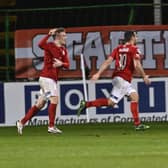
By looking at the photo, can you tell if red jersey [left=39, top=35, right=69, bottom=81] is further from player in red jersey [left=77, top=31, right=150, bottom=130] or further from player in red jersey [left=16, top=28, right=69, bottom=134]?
player in red jersey [left=77, top=31, right=150, bottom=130]

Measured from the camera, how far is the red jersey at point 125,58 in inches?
682

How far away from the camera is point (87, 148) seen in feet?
45.2

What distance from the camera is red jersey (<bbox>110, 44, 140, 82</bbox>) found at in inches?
682

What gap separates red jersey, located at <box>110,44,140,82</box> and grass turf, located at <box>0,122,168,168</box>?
1.14 metres

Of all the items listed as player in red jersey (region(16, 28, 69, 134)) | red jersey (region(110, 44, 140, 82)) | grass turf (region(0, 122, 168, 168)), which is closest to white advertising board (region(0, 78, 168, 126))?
grass turf (region(0, 122, 168, 168))

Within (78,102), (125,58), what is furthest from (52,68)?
(78,102)

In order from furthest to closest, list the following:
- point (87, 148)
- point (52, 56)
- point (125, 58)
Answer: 1. point (125, 58)
2. point (52, 56)
3. point (87, 148)

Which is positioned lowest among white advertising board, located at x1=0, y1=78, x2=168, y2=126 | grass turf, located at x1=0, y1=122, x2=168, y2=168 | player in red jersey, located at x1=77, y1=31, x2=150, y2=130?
grass turf, located at x1=0, y1=122, x2=168, y2=168

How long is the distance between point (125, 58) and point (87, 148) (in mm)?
3986

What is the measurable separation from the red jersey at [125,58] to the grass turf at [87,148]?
1140 millimetres

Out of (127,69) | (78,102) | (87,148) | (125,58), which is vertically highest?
(125,58)

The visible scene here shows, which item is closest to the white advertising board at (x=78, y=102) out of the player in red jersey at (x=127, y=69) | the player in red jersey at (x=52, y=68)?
the player in red jersey at (x=127, y=69)

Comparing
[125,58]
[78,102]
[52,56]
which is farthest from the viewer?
[78,102]

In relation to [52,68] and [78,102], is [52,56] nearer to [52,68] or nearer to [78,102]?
[52,68]
